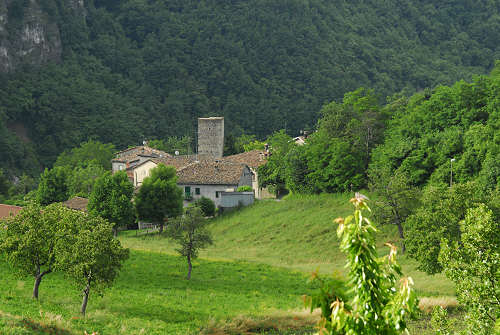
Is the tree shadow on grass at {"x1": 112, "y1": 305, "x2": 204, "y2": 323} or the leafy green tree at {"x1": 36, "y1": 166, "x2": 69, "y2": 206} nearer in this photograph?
the tree shadow on grass at {"x1": 112, "y1": 305, "x2": 204, "y2": 323}

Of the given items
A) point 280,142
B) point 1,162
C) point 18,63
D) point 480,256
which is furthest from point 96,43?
point 480,256

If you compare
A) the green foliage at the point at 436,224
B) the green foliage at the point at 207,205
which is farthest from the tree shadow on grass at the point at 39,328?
the green foliage at the point at 207,205

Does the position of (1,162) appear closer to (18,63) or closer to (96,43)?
(18,63)

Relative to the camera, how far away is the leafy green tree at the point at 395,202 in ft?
122

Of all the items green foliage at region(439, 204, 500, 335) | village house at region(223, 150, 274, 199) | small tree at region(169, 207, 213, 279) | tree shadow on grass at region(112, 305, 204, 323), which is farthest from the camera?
village house at region(223, 150, 274, 199)

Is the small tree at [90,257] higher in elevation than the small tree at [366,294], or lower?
lower

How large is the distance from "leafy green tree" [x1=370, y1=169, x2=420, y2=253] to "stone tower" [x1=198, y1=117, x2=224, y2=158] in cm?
4778

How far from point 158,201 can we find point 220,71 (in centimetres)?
12867

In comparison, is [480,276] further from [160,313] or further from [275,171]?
[275,171]

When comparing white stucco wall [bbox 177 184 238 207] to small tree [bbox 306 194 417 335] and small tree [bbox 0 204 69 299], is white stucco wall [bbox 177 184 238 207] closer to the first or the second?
small tree [bbox 0 204 69 299]

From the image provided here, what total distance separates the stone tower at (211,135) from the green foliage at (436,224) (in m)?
55.7

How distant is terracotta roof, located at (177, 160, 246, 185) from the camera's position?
189ft

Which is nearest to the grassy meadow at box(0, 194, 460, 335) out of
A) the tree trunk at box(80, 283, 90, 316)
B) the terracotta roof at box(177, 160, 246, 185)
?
the tree trunk at box(80, 283, 90, 316)

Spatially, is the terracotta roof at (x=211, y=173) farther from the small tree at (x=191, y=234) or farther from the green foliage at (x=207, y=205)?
the small tree at (x=191, y=234)
